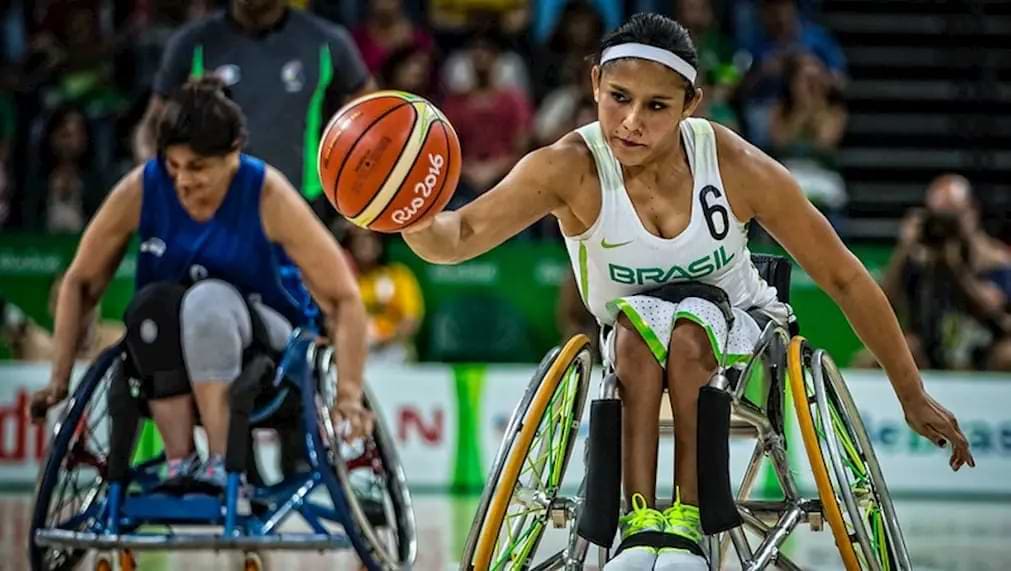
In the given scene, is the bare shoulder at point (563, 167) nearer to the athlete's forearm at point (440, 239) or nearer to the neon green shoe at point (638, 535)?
the athlete's forearm at point (440, 239)

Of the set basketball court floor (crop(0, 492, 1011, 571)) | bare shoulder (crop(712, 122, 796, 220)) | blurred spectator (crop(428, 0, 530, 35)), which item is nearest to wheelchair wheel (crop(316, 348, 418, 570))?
basketball court floor (crop(0, 492, 1011, 571))

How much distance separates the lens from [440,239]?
304 cm

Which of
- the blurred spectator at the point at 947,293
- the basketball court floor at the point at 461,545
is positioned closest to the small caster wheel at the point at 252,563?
the basketball court floor at the point at 461,545

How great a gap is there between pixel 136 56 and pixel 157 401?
15.2 feet

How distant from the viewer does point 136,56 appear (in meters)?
8.26

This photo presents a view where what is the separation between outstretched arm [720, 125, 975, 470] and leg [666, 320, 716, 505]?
31cm

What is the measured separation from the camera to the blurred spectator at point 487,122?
8016mm

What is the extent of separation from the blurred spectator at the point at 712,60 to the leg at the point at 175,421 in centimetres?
413

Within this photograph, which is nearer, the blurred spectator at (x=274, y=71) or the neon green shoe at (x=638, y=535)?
the neon green shoe at (x=638, y=535)

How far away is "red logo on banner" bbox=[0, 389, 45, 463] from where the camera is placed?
7031mm

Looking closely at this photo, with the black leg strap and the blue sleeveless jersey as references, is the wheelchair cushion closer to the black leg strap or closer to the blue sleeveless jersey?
the black leg strap

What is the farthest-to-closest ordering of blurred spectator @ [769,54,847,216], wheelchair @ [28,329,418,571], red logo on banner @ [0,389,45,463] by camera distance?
1. blurred spectator @ [769,54,847,216]
2. red logo on banner @ [0,389,45,463]
3. wheelchair @ [28,329,418,571]

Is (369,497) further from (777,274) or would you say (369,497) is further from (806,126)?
(806,126)

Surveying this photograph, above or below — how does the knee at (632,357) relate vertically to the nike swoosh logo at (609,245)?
below
